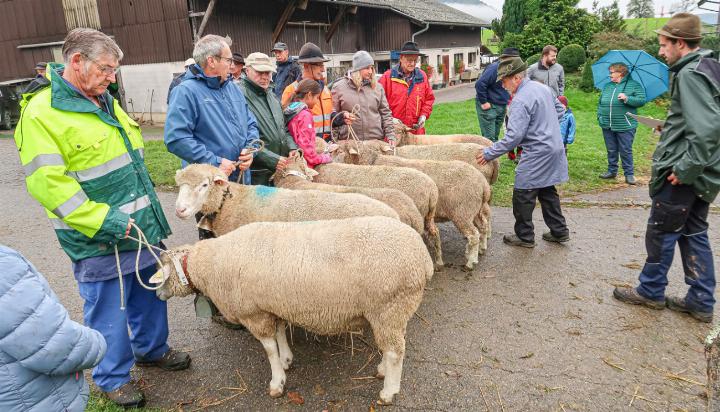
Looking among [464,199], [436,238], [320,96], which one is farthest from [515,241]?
[320,96]

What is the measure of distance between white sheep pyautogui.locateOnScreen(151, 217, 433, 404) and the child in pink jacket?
6.80 ft

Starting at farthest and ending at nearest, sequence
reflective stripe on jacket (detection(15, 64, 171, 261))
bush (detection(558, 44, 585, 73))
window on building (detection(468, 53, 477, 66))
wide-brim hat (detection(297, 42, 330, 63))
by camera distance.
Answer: window on building (detection(468, 53, 477, 66)) → bush (detection(558, 44, 585, 73)) → wide-brim hat (detection(297, 42, 330, 63)) → reflective stripe on jacket (detection(15, 64, 171, 261))

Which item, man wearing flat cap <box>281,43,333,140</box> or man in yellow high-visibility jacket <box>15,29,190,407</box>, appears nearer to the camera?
man in yellow high-visibility jacket <box>15,29,190,407</box>

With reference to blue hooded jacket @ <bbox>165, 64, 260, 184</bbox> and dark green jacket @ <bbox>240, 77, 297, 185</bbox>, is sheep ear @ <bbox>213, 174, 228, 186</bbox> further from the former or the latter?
dark green jacket @ <bbox>240, 77, 297, 185</bbox>

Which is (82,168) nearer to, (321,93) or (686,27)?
(321,93)

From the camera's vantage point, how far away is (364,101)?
21.3ft

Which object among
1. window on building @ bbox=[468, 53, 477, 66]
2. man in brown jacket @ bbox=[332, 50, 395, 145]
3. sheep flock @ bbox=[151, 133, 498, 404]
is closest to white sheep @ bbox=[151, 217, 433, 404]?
sheep flock @ bbox=[151, 133, 498, 404]

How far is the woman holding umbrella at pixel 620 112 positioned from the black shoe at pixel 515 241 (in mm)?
3845

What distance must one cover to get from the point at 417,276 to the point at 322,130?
3.72 meters

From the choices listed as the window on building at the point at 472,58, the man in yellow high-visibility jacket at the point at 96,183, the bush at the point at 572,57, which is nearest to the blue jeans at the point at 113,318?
the man in yellow high-visibility jacket at the point at 96,183

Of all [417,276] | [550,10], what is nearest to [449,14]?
[550,10]

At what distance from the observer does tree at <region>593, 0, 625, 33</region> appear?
1211 inches

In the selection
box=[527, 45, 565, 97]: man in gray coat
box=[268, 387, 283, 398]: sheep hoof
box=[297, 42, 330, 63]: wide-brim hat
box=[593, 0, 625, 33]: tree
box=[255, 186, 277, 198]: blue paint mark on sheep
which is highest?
box=[593, 0, 625, 33]: tree

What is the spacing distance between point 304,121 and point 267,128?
544mm
